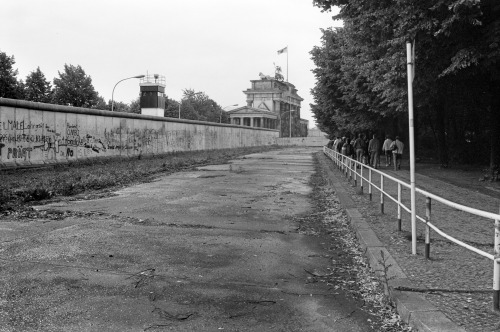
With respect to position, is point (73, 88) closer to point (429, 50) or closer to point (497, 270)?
point (429, 50)

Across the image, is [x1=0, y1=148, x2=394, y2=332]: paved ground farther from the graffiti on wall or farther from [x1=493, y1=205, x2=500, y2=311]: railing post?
the graffiti on wall

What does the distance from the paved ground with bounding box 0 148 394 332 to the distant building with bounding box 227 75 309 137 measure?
9993 cm

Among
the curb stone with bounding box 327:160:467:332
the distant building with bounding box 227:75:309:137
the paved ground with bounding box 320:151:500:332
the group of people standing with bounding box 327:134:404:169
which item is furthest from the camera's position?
the distant building with bounding box 227:75:309:137

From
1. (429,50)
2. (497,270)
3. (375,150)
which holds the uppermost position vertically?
(429,50)

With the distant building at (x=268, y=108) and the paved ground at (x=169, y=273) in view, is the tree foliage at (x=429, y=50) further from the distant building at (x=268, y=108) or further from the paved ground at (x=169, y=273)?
the distant building at (x=268, y=108)

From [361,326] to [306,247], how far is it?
120 inches

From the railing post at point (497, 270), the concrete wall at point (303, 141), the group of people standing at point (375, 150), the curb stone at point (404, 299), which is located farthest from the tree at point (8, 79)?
the concrete wall at point (303, 141)

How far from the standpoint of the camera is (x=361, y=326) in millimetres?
4156

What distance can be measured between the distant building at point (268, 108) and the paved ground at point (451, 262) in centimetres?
9848

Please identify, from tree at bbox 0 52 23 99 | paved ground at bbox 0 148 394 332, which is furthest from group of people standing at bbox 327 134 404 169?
tree at bbox 0 52 23 99

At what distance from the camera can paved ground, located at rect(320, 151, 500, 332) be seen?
4.12 metres

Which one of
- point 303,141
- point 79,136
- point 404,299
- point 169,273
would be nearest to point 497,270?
point 404,299

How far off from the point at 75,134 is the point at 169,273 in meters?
17.3

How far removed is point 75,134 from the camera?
21.1 metres
